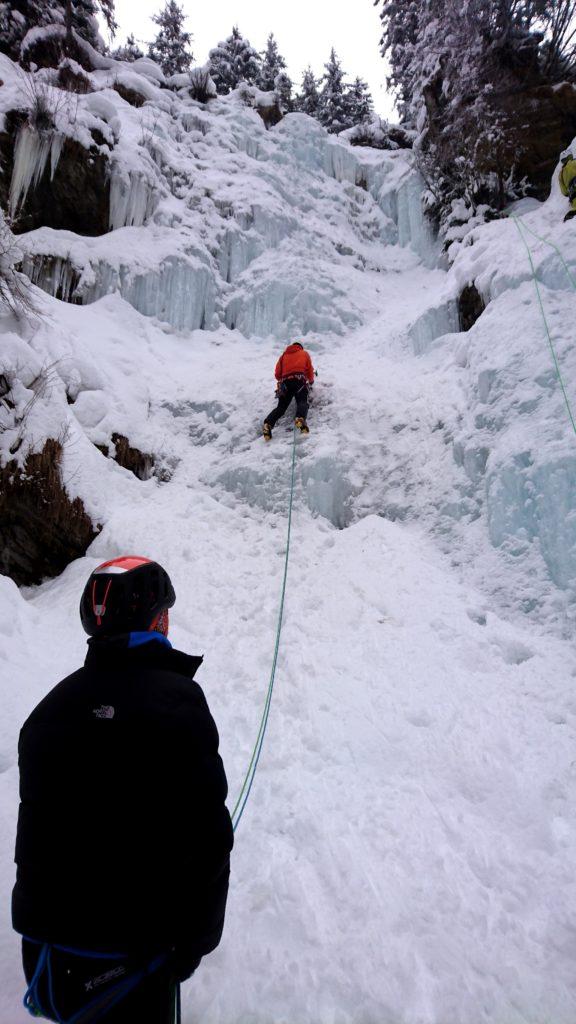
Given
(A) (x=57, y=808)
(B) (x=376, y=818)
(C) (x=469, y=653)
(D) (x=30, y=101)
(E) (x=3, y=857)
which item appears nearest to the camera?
(A) (x=57, y=808)

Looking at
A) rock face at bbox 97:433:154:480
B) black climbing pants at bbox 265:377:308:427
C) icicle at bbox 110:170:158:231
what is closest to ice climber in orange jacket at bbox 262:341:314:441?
black climbing pants at bbox 265:377:308:427

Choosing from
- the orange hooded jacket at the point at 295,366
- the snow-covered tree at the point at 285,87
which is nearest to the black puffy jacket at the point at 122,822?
the orange hooded jacket at the point at 295,366

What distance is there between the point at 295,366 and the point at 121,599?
6858mm

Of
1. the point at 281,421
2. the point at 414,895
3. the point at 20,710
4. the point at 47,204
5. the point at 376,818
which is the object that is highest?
the point at 47,204

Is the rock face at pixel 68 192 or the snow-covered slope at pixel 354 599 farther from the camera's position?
the rock face at pixel 68 192

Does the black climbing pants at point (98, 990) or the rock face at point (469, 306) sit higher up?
the rock face at point (469, 306)

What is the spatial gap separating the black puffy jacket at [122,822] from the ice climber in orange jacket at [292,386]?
6477mm

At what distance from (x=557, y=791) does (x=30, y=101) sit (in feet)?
47.6

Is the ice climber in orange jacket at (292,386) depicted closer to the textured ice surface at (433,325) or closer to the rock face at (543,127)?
the textured ice surface at (433,325)

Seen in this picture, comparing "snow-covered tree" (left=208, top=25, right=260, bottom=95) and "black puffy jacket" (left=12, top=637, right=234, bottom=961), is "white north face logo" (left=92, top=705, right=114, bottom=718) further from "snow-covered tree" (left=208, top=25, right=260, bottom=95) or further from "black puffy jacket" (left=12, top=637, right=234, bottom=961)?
"snow-covered tree" (left=208, top=25, right=260, bottom=95)

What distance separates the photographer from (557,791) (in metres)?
2.88

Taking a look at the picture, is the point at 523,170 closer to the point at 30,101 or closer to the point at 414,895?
the point at 30,101

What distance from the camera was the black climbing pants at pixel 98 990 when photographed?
109cm

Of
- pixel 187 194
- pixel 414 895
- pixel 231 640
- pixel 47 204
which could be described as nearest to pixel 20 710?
pixel 231 640
